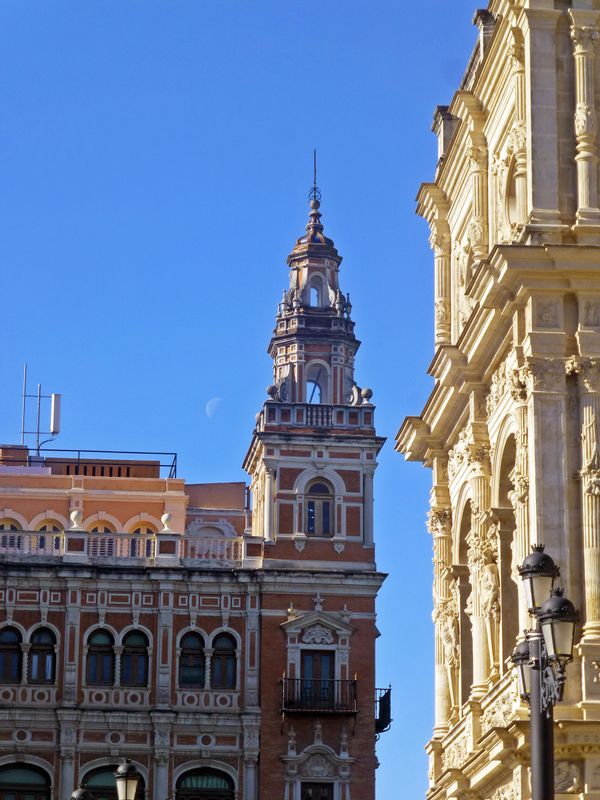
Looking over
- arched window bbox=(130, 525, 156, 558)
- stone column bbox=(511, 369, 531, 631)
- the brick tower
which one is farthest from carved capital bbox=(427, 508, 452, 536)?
arched window bbox=(130, 525, 156, 558)

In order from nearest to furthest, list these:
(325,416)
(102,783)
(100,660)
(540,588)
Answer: (540,588) < (102,783) < (100,660) < (325,416)

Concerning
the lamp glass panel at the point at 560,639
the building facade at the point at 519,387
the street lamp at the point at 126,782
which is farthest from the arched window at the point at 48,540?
the lamp glass panel at the point at 560,639

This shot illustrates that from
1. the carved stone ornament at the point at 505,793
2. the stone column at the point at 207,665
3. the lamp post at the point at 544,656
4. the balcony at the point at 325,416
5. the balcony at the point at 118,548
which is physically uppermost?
the balcony at the point at 325,416

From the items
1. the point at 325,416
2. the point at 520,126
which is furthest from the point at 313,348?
the point at 520,126

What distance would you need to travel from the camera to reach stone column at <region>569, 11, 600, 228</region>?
28.2 metres

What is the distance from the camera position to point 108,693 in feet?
193

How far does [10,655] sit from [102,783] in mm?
4751

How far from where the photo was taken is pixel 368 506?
201ft

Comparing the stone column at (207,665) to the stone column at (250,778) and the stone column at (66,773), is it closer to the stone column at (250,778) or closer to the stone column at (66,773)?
the stone column at (250,778)

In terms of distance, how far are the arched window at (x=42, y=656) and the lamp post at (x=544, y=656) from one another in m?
41.3

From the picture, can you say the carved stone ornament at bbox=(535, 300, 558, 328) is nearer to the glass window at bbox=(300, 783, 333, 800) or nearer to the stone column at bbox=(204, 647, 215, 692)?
the glass window at bbox=(300, 783, 333, 800)

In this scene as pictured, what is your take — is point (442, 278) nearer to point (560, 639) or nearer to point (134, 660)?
point (560, 639)

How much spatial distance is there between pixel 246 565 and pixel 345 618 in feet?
11.2

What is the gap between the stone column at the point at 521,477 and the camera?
2739cm
